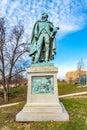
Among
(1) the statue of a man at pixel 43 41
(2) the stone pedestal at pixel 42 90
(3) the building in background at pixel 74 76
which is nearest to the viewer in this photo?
(2) the stone pedestal at pixel 42 90

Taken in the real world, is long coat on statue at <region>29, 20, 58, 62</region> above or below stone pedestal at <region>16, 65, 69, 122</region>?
above

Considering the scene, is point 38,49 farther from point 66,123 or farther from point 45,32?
point 66,123

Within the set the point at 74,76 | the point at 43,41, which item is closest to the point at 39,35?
the point at 43,41

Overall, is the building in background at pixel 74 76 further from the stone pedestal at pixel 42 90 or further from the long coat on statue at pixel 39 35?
the stone pedestal at pixel 42 90

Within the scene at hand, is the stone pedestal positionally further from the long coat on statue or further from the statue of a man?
the long coat on statue

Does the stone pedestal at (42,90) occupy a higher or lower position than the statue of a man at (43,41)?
lower

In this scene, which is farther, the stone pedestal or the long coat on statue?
the long coat on statue

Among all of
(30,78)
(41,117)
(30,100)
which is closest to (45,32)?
(30,78)

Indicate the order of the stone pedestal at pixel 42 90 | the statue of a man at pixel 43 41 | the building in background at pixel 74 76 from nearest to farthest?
1. the stone pedestal at pixel 42 90
2. the statue of a man at pixel 43 41
3. the building in background at pixel 74 76

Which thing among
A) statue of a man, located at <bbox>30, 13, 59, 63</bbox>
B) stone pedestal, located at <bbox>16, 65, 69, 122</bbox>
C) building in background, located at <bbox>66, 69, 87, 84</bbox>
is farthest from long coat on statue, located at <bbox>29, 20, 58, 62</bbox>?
building in background, located at <bbox>66, 69, 87, 84</bbox>

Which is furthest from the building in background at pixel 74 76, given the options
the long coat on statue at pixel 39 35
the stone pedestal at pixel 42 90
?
the stone pedestal at pixel 42 90

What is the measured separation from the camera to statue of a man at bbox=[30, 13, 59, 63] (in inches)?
415

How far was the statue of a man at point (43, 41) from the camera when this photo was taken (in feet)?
34.6

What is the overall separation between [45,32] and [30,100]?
2900 mm
